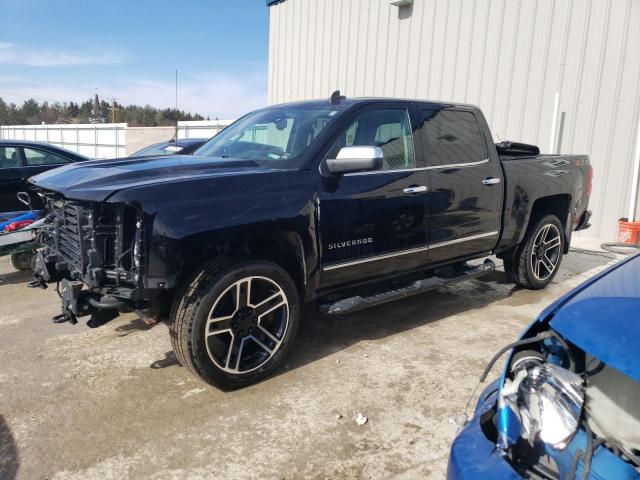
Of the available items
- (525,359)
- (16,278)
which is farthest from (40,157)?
(525,359)

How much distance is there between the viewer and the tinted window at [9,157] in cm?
744

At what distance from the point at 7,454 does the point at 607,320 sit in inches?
115

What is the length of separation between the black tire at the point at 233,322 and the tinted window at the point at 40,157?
5.98 m

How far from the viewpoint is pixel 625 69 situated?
798 cm

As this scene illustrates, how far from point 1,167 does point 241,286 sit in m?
6.11

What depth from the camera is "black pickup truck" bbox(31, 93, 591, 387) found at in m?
2.94

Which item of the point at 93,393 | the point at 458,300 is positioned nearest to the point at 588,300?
the point at 93,393

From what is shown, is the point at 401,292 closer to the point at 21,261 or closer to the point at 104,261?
the point at 104,261

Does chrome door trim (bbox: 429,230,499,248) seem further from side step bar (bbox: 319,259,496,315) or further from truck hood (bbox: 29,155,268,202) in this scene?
truck hood (bbox: 29,155,268,202)

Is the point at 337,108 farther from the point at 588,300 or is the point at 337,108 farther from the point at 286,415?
the point at 588,300

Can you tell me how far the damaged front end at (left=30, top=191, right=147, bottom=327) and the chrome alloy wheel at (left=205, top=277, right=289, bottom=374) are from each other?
19.0 inches

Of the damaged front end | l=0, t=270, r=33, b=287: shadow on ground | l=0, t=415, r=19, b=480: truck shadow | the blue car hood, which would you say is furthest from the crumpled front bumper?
l=0, t=270, r=33, b=287: shadow on ground

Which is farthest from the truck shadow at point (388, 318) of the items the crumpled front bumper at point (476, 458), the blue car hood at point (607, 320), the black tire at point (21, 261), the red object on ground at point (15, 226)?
the black tire at point (21, 261)

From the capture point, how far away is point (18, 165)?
754cm
